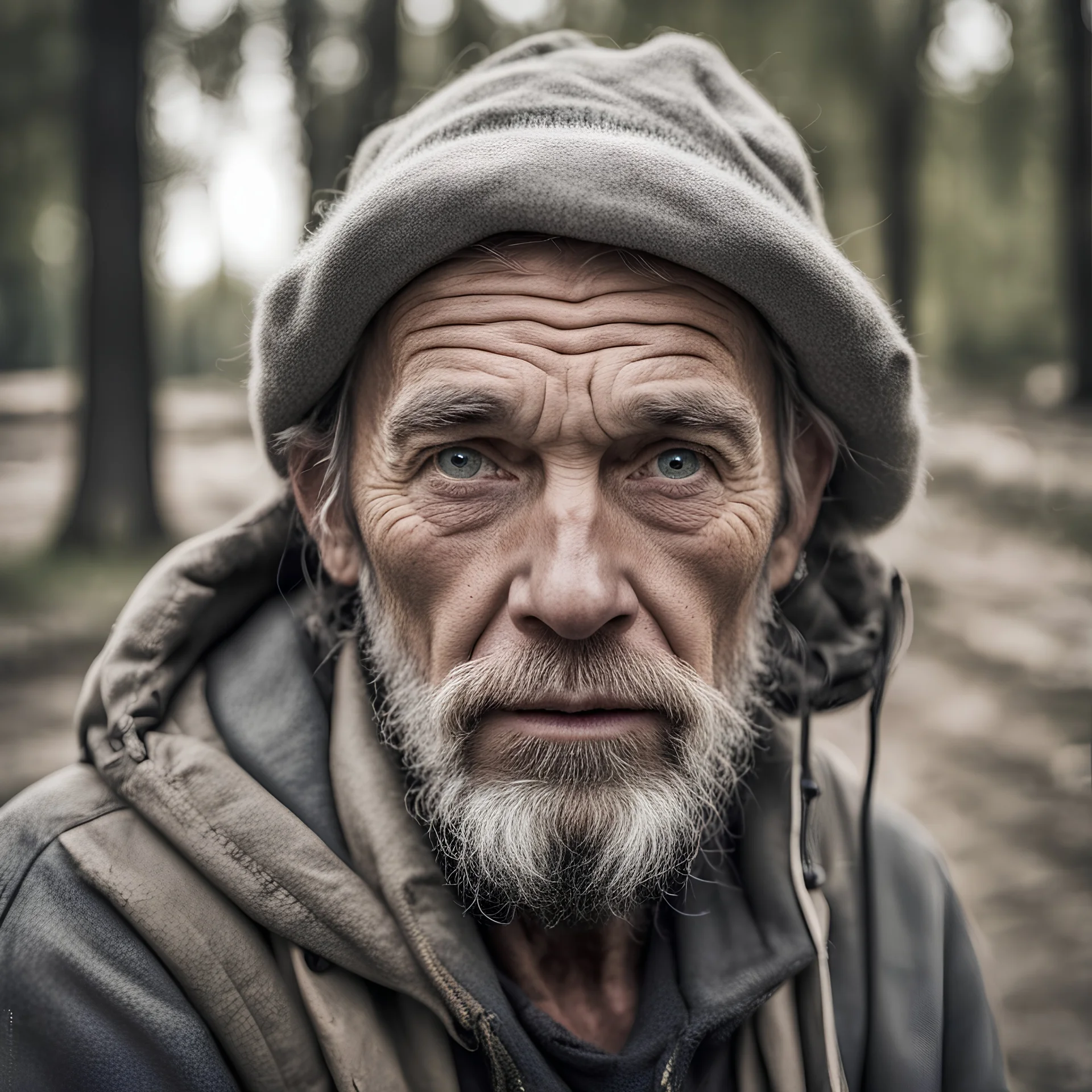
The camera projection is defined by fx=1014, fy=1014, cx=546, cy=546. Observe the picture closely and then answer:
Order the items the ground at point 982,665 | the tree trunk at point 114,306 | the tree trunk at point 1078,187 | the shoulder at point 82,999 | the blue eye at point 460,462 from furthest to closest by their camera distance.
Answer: the tree trunk at point 1078,187 < the tree trunk at point 114,306 < the ground at point 982,665 < the blue eye at point 460,462 < the shoulder at point 82,999

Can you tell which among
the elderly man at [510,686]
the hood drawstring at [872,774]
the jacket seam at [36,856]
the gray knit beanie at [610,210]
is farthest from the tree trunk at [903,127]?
the jacket seam at [36,856]

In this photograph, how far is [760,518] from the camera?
2098mm

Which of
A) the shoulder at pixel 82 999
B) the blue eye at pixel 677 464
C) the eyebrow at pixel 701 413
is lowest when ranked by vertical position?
the shoulder at pixel 82 999

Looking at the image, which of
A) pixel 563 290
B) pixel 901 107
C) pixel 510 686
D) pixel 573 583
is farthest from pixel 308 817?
pixel 901 107

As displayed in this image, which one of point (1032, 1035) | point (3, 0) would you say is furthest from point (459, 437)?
point (3, 0)

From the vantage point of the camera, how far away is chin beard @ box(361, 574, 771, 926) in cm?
188

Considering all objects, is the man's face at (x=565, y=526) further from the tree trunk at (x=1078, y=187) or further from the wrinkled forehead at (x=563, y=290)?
the tree trunk at (x=1078, y=187)

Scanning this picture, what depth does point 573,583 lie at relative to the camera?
1.77m

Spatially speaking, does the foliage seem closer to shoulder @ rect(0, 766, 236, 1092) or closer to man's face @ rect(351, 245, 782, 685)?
man's face @ rect(351, 245, 782, 685)

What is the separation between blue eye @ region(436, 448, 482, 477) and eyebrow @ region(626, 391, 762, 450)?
12.3 inches

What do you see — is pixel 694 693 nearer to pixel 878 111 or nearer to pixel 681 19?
pixel 681 19

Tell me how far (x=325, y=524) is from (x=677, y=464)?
82cm

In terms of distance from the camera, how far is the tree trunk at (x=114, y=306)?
9492 mm

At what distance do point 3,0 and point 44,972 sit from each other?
14970 mm
